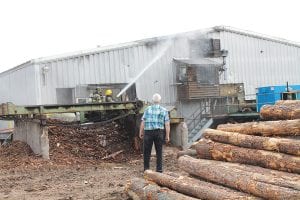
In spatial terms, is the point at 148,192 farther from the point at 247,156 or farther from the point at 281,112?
the point at 281,112

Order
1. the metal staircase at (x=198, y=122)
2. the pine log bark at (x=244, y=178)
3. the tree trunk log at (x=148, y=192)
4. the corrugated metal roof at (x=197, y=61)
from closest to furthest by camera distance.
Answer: the pine log bark at (x=244, y=178)
the tree trunk log at (x=148, y=192)
the metal staircase at (x=198, y=122)
the corrugated metal roof at (x=197, y=61)

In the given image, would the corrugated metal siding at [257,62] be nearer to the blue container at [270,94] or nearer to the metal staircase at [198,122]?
the metal staircase at [198,122]

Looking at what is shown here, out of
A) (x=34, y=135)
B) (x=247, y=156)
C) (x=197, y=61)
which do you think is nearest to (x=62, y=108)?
(x=34, y=135)

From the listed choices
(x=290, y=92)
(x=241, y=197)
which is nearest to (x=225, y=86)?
(x=290, y=92)

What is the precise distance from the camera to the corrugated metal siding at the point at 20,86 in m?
22.0

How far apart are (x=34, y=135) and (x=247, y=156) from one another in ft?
27.4

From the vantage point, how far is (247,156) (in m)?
7.32

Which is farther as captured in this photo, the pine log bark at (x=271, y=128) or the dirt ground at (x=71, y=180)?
the dirt ground at (x=71, y=180)

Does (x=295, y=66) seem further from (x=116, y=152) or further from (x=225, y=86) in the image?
(x=116, y=152)

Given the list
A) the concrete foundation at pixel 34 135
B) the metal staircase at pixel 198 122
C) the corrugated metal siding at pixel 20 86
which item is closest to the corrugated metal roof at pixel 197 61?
the metal staircase at pixel 198 122

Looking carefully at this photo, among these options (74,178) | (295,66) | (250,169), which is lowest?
(74,178)

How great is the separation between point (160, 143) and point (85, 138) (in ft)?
17.8

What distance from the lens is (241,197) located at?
19.6ft

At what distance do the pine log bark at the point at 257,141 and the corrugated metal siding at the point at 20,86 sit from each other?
48.5 ft
